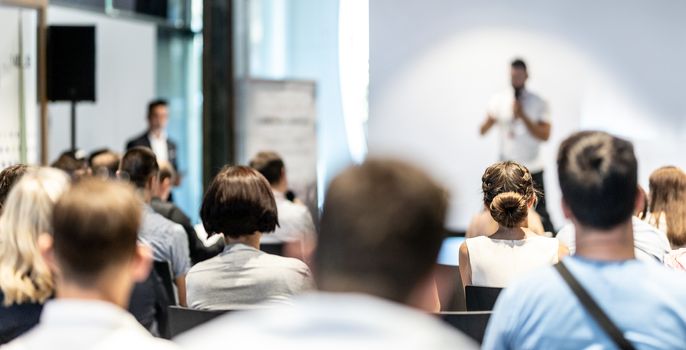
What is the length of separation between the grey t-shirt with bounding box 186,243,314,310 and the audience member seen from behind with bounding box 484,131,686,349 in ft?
4.35

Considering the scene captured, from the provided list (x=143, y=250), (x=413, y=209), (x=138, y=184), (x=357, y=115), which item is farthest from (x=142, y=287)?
(x=357, y=115)

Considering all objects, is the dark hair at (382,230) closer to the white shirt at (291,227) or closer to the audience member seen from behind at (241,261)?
the audience member seen from behind at (241,261)

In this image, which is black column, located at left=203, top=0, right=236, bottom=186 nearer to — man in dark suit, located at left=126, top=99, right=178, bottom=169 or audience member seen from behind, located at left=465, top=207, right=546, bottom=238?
man in dark suit, located at left=126, top=99, right=178, bottom=169

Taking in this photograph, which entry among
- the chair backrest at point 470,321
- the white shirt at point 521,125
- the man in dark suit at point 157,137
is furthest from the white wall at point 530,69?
the chair backrest at point 470,321

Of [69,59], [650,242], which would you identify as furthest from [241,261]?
[69,59]

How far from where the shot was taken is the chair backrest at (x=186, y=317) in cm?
306

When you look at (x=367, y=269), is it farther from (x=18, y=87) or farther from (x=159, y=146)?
(x=159, y=146)

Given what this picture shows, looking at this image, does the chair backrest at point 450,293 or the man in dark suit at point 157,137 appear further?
the man in dark suit at point 157,137

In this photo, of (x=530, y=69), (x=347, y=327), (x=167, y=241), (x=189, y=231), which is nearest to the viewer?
(x=347, y=327)

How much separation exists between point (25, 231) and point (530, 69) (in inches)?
307

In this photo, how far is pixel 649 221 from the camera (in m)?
5.00

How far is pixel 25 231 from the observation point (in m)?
2.45

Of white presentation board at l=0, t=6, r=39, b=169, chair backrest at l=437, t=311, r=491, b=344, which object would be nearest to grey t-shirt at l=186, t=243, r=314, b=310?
chair backrest at l=437, t=311, r=491, b=344

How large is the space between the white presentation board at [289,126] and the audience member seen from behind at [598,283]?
7.34m
